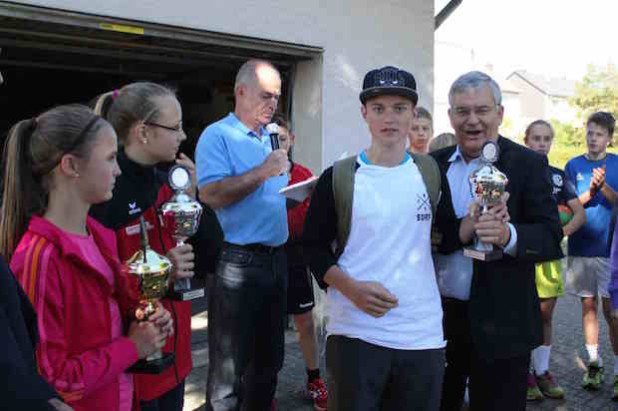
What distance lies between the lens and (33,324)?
1.38 m

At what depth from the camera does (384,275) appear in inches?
93.1

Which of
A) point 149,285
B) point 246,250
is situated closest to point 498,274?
point 246,250

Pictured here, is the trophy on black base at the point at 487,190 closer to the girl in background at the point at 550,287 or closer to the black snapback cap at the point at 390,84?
the black snapback cap at the point at 390,84

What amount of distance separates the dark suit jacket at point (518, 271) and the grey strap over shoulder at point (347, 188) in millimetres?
384

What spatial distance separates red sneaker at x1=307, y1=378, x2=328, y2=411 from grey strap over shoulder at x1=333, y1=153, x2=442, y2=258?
2164 mm

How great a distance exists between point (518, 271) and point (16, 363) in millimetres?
2139

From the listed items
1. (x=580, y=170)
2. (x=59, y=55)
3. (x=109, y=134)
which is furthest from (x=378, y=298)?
(x=59, y=55)

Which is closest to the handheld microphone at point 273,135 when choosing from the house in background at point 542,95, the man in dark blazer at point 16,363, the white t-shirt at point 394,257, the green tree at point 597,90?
the white t-shirt at point 394,257

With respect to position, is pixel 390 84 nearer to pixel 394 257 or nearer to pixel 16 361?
pixel 394 257

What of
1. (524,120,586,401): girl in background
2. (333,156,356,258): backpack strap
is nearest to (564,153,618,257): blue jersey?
(524,120,586,401): girl in background

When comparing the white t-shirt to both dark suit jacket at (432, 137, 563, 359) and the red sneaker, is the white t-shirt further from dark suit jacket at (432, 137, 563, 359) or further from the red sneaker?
the red sneaker

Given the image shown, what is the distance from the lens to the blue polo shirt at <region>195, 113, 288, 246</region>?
10.8ft

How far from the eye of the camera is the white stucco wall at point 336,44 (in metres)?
5.05

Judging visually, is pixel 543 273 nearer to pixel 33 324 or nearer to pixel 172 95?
pixel 172 95
